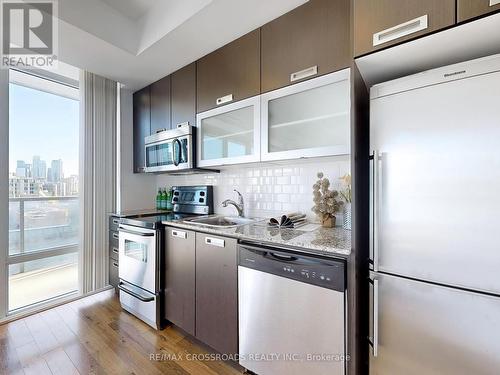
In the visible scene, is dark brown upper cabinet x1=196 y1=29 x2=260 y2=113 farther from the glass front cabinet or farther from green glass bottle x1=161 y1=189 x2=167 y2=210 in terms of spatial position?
green glass bottle x1=161 y1=189 x2=167 y2=210

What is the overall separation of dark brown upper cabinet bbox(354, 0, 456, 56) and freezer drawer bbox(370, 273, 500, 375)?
1.02 metres

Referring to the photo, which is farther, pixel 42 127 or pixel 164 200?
pixel 164 200

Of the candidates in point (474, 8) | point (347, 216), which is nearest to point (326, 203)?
point (347, 216)

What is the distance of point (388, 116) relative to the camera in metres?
1.06

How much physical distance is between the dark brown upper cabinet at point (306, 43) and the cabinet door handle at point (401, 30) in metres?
0.31

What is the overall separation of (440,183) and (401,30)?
65 centimetres

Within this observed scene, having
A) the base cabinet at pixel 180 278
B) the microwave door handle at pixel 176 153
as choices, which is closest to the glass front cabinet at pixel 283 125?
the microwave door handle at pixel 176 153

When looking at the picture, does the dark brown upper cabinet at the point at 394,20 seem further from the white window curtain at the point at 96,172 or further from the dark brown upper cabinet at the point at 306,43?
the white window curtain at the point at 96,172

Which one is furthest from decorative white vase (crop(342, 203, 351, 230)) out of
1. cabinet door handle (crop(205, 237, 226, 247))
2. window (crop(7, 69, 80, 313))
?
window (crop(7, 69, 80, 313))

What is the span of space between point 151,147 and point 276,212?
5.21ft

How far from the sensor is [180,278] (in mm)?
1814

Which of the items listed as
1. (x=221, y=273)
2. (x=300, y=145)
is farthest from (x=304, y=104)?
(x=221, y=273)

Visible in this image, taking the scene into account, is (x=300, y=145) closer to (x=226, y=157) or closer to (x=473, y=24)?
(x=226, y=157)

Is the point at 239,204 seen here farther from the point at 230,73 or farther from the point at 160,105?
the point at 160,105
